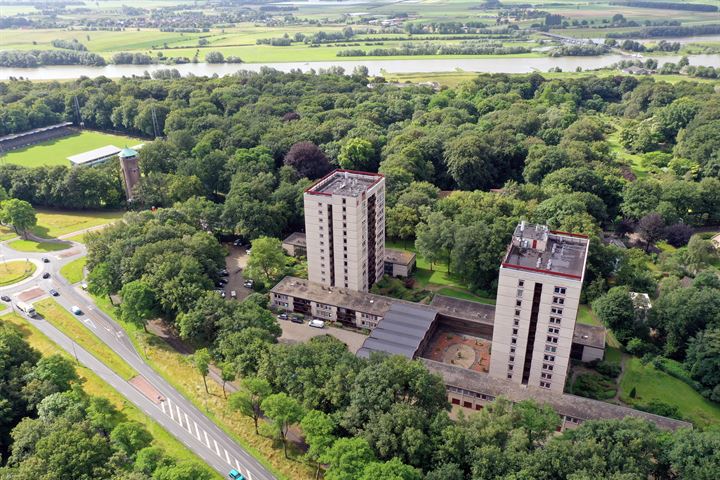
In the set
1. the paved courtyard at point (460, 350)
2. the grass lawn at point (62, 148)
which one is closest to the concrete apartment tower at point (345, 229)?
the paved courtyard at point (460, 350)

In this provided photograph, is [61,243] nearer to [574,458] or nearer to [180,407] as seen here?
[180,407]

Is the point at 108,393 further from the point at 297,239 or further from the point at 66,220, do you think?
the point at 66,220

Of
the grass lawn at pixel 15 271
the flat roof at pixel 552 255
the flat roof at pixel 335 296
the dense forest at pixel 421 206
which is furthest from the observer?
the grass lawn at pixel 15 271

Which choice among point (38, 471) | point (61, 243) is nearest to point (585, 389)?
point (38, 471)

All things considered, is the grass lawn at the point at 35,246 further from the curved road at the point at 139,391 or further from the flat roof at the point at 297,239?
the flat roof at the point at 297,239

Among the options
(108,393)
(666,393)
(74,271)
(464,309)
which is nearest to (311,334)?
(464,309)

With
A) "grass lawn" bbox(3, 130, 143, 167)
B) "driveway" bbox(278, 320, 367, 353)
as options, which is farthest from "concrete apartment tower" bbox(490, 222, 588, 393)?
"grass lawn" bbox(3, 130, 143, 167)

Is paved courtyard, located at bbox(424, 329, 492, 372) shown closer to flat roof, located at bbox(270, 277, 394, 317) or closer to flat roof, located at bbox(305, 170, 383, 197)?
flat roof, located at bbox(270, 277, 394, 317)
